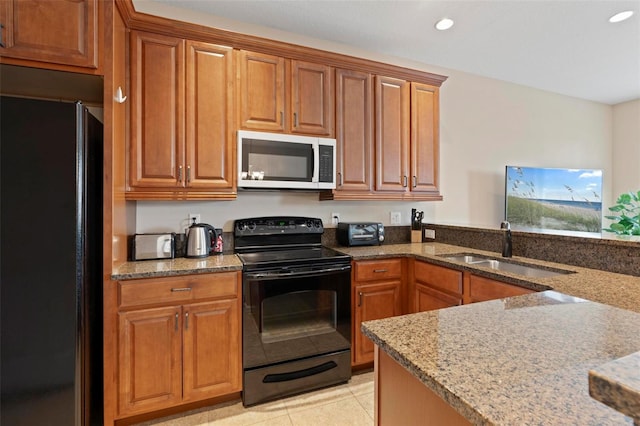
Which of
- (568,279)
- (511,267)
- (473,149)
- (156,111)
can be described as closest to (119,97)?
(156,111)

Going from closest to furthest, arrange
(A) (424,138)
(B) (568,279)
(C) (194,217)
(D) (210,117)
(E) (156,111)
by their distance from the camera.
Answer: (B) (568,279) < (E) (156,111) < (D) (210,117) < (C) (194,217) < (A) (424,138)

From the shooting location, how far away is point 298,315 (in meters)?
2.04

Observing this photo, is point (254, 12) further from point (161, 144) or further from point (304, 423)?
point (304, 423)

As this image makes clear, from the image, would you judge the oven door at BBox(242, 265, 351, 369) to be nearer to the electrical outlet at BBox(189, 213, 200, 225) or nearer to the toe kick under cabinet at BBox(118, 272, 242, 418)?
the toe kick under cabinet at BBox(118, 272, 242, 418)

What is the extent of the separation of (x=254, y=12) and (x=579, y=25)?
2.64 meters

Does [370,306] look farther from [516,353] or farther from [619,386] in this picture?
[619,386]

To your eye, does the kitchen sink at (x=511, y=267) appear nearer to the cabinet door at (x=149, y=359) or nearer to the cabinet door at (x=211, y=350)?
the cabinet door at (x=211, y=350)

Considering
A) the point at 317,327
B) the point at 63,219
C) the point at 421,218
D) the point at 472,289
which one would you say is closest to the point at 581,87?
the point at 421,218

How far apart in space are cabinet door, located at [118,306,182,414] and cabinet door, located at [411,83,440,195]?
2.17 meters

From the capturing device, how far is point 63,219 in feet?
4.65

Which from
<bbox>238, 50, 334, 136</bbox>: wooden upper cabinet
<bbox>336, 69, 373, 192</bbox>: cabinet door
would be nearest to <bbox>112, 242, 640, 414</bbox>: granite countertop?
<bbox>336, 69, 373, 192</bbox>: cabinet door

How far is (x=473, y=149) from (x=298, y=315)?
8.84 feet

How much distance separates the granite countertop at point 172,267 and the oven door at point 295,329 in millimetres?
176

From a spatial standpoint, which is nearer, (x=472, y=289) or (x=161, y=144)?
(x=472, y=289)
